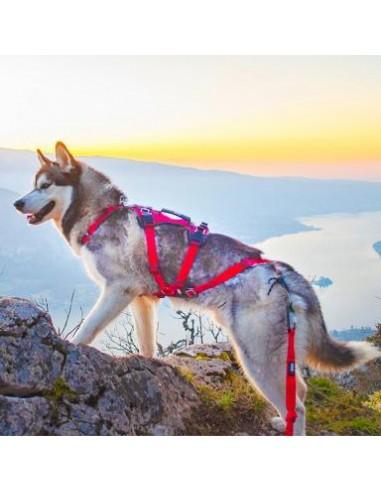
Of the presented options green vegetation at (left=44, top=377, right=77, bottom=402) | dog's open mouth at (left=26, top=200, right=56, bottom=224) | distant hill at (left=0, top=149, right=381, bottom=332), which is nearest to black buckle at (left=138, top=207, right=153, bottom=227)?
distant hill at (left=0, top=149, right=381, bottom=332)

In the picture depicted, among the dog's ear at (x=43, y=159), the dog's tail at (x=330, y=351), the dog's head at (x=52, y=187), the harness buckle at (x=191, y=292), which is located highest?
the dog's ear at (x=43, y=159)

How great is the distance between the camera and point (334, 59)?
457cm

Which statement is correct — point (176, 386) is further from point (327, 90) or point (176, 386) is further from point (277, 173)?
point (327, 90)

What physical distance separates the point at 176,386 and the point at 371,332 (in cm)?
149

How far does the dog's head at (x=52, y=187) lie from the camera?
4543 mm

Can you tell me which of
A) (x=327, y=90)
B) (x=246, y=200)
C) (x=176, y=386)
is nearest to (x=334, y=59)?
(x=327, y=90)

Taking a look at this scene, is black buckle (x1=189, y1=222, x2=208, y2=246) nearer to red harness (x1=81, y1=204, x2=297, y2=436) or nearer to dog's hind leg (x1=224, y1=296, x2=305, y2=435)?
red harness (x1=81, y1=204, x2=297, y2=436)

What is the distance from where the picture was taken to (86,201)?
4.71 metres

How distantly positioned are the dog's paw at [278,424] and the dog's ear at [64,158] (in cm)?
230

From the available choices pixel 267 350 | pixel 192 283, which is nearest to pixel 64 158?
pixel 192 283

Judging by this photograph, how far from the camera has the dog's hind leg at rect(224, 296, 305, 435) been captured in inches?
167

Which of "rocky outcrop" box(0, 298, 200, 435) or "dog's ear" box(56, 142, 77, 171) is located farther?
"dog's ear" box(56, 142, 77, 171)

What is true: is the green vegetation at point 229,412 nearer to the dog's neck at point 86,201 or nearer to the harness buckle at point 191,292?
the harness buckle at point 191,292

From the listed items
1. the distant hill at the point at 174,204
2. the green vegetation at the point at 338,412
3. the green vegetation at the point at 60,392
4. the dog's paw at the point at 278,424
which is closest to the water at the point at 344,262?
the distant hill at the point at 174,204
